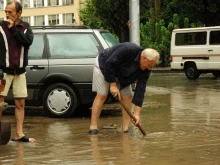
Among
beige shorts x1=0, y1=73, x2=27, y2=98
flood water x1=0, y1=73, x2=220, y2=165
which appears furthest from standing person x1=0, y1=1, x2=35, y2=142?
flood water x1=0, y1=73, x2=220, y2=165

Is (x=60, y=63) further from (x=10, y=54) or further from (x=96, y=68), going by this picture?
(x=10, y=54)

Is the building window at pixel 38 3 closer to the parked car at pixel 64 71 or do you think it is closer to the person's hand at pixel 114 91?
the parked car at pixel 64 71

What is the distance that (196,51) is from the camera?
25234mm

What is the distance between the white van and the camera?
81.0ft

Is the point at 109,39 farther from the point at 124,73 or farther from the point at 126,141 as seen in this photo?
the point at 126,141

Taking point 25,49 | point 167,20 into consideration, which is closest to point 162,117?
point 25,49

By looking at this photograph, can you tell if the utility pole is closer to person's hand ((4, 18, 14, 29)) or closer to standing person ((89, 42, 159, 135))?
standing person ((89, 42, 159, 135))

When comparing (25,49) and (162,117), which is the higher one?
(25,49)

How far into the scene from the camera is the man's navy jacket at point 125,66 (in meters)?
8.92

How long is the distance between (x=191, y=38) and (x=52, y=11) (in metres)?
57.3

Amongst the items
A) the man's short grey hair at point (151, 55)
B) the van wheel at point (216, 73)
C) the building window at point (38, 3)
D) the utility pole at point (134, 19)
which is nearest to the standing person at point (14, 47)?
the man's short grey hair at point (151, 55)

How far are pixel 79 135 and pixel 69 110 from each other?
94.4 inches

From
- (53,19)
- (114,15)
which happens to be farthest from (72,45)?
(53,19)

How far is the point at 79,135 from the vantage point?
9367mm
